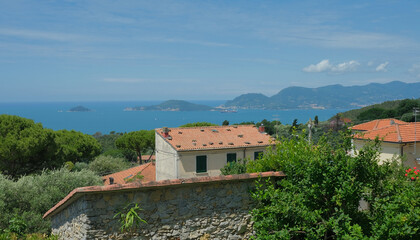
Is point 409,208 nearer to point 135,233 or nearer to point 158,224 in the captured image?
point 158,224

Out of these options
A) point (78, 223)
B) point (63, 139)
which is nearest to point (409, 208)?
point (78, 223)

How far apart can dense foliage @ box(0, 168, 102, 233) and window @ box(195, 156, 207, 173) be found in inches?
554

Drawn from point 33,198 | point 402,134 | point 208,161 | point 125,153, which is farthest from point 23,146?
point 125,153

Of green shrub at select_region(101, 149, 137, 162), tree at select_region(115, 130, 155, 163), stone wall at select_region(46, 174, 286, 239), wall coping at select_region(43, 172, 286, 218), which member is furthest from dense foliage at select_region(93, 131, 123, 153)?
stone wall at select_region(46, 174, 286, 239)

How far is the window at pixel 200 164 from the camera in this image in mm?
24531

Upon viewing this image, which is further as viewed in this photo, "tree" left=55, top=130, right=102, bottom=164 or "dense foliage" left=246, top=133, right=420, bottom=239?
"tree" left=55, top=130, right=102, bottom=164

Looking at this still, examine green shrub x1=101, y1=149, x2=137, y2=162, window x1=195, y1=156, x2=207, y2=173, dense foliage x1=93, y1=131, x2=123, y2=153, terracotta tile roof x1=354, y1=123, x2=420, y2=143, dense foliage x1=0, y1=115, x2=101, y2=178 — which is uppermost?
terracotta tile roof x1=354, y1=123, x2=420, y2=143

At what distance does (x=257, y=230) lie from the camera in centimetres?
623

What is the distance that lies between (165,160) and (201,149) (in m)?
3.09

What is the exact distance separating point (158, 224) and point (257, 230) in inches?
70.3

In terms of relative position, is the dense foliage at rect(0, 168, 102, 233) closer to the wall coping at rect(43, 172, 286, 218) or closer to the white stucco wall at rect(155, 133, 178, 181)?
the wall coping at rect(43, 172, 286, 218)

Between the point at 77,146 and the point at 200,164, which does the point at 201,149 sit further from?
the point at 77,146

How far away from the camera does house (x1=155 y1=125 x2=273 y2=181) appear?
79.7 ft

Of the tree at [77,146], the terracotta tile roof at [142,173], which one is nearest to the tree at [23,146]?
the terracotta tile roof at [142,173]
